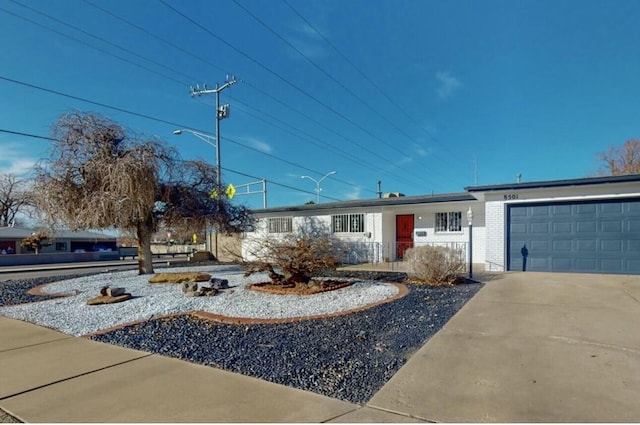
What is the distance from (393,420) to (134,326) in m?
4.61

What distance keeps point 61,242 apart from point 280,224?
32156mm

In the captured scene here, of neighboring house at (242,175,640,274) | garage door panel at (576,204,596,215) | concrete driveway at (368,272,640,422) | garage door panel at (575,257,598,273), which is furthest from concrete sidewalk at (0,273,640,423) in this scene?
garage door panel at (576,204,596,215)

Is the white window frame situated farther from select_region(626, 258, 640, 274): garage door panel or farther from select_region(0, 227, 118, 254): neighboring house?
select_region(0, 227, 118, 254): neighboring house

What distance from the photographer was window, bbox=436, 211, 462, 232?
15969mm

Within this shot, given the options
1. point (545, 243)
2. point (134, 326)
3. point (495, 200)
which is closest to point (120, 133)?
point (134, 326)

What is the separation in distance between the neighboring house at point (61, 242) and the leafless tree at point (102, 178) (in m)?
18.0

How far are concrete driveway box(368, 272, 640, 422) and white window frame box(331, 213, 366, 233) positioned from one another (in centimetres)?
1094

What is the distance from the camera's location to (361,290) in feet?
27.3

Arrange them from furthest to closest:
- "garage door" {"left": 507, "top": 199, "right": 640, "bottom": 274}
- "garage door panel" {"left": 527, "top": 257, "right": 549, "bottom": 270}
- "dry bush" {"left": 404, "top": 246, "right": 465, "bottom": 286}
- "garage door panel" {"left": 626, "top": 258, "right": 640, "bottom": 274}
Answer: "garage door panel" {"left": 527, "top": 257, "right": 549, "bottom": 270} < "garage door" {"left": 507, "top": 199, "right": 640, "bottom": 274} < "garage door panel" {"left": 626, "top": 258, "right": 640, "bottom": 274} < "dry bush" {"left": 404, "top": 246, "right": 465, "bottom": 286}

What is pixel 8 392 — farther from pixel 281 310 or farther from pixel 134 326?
pixel 281 310

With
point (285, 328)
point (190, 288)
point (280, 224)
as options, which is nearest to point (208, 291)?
point (190, 288)

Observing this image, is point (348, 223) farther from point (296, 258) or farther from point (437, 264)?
point (296, 258)

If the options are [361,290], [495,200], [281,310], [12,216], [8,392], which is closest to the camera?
[8,392]

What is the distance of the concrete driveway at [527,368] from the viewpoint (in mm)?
2947
